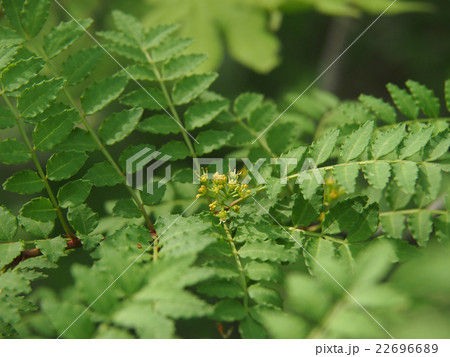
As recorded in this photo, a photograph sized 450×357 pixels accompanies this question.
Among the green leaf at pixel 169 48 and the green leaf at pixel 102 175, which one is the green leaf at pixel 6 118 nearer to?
the green leaf at pixel 102 175

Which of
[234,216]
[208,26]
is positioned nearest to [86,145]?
[234,216]

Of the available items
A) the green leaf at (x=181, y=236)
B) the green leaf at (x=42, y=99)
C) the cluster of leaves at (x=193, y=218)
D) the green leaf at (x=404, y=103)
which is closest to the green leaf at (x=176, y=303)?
the cluster of leaves at (x=193, y=218)

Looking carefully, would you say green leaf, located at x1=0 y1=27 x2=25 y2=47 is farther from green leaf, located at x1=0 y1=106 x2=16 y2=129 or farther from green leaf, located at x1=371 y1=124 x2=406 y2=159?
green leaf, located at x1=371 y1=124 x2=406 y2=159

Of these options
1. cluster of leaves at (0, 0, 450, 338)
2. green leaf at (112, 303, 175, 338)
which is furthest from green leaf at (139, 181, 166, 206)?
green leaf at (112, 303, 175, 338)

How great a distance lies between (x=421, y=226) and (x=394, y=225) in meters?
0.13

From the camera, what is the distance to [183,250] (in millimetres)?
1275

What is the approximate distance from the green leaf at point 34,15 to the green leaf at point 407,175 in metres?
1.62

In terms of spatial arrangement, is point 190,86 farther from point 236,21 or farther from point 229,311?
point 236,21

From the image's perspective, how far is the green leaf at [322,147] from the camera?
1623mm

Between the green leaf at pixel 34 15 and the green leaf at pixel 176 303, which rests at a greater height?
the green leaf at pixel 34 15

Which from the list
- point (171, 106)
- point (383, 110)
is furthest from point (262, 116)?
point (383, 110)

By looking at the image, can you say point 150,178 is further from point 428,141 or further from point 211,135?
point 428,141

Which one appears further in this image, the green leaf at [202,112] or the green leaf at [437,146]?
the green leaf at [202,112]

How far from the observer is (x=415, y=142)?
1.54m
